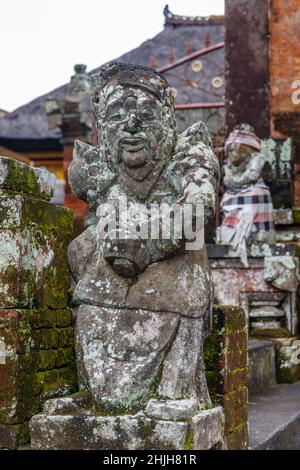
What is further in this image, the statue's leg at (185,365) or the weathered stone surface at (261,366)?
the weathered stone surface at (261,366)

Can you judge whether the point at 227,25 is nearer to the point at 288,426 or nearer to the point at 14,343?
the point at 288,426

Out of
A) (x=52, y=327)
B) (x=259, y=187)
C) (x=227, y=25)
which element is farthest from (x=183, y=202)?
(x=227, y=25)

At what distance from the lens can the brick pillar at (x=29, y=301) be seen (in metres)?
3.57

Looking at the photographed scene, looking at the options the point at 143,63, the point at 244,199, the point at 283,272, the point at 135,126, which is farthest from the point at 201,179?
the point at 143,63

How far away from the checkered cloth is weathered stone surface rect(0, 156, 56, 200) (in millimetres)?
4366

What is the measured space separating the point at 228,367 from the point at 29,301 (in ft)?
3.71

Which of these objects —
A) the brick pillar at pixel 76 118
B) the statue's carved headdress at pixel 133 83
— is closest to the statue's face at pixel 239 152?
the statue's carved headdress at pixel 133 83

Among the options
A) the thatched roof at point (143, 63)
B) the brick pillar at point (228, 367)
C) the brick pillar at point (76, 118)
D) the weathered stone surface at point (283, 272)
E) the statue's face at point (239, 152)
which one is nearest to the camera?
the brick pillar at point (228, 367)

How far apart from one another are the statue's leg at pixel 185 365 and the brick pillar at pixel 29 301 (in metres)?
0.63

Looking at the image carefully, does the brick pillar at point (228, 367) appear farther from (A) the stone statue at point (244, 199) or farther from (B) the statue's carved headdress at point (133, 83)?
(A) the stone statue at point (244, 199)

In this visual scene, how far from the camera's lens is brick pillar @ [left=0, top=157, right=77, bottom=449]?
3.57m

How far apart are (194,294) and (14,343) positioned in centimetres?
79

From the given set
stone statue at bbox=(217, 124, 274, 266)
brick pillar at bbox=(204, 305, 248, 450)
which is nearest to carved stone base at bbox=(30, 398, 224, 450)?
brick pillar at bbox=(204, 305, 248, 450)

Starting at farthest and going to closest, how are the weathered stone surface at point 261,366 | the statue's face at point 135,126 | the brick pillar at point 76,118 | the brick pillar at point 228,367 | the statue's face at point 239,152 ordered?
the brick pillar at point 76,118, the statue's face at point 239,152, the weathered stone surface at point 261,366, the brick pillar at point 228,367, the statue's face at point 135,126
